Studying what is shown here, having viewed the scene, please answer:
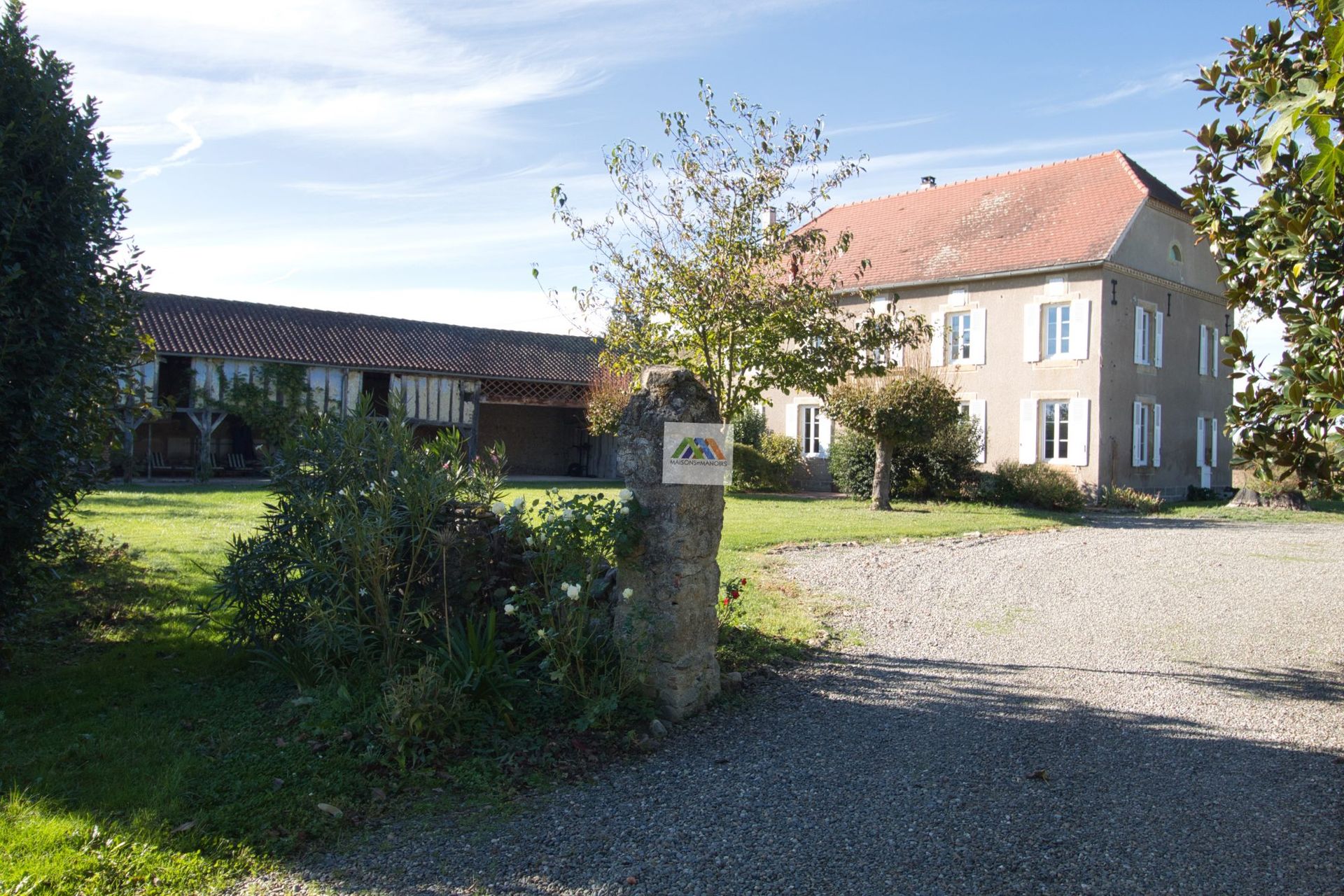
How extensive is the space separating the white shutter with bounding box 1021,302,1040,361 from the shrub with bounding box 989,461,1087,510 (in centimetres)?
270

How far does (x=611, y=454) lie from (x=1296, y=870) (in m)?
23.7

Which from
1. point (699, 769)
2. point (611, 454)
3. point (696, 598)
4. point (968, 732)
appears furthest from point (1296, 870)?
point (611, 454)

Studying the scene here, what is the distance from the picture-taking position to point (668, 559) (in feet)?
14.7

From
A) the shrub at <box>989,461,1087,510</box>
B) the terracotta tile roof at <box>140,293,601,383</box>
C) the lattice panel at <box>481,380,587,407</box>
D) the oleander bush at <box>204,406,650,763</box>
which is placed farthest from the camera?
the lattice panel at <box>481,380,587,407</box>

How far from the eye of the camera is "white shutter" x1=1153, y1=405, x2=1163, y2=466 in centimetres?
1977

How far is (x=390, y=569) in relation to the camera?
15.1 feet

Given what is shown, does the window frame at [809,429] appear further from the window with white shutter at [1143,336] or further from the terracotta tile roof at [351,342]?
the window with white shutter at [1143,336]

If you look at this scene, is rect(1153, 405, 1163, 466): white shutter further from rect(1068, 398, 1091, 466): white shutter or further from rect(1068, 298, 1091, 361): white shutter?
rect(1068, 298, 1091, 361): white shutter

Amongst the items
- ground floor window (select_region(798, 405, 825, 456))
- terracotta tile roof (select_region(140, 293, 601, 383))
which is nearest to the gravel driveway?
ground floor window (select_region(798, 405, 825, 456))

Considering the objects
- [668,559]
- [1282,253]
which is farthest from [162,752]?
[1282,253]

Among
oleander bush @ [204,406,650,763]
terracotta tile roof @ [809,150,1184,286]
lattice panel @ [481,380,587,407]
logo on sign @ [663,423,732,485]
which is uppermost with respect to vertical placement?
terracotta tile roof @ [809,150,1184,286]

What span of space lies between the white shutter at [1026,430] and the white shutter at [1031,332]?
3.09 feet

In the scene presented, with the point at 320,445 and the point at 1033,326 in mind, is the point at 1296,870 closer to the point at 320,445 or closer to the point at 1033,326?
the point at 320,445

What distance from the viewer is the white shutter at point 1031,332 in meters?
19.0
